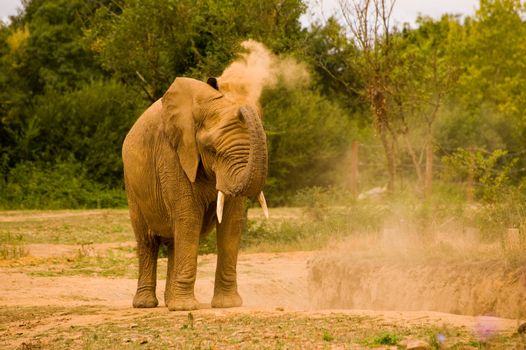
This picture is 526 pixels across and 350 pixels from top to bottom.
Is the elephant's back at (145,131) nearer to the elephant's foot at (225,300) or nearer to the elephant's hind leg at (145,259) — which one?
the elephant's hind leg at (145,259)

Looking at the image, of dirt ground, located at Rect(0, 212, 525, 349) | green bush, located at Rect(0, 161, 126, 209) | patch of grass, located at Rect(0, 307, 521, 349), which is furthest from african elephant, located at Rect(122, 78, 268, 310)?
green bush, located at Rect(0, 161, 126, 209)

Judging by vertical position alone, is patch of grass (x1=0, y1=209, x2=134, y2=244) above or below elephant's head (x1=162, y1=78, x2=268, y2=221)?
below

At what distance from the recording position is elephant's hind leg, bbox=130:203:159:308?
12852 millimetres

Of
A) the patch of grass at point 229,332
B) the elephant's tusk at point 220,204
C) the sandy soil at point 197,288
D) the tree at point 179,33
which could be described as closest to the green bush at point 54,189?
the tree at point 179,33

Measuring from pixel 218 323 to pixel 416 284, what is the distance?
3.52 m

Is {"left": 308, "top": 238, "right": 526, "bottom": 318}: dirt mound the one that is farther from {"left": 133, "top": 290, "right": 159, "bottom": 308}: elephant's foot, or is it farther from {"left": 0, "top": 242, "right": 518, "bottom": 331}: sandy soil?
{"left": 133, "top": 290, "right": 159, "bottom": 308}: elephant's foot

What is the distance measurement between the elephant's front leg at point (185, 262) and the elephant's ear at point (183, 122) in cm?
51

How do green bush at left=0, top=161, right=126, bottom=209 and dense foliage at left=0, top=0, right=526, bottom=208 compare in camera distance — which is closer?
dense foliage at left=0, top=0, right=526, bottom=208

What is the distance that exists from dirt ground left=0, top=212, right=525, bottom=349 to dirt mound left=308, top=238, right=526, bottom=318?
0.20 metres

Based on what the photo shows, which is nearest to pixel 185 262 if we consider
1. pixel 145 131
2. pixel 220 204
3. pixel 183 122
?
pixel 220 204

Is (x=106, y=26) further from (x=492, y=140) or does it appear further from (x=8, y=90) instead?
(x=492, y=140)

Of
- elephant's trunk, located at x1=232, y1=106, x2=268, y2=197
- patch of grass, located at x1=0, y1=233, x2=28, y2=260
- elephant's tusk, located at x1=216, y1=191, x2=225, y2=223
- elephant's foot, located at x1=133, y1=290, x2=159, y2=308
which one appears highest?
elephant's trunk, located at x1=232, y1=106, x2=268, y2=197

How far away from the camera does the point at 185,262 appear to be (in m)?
11.5

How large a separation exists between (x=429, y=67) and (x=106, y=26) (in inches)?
298
